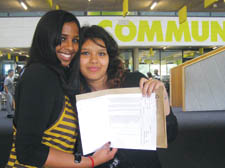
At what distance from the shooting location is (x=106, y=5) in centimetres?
995

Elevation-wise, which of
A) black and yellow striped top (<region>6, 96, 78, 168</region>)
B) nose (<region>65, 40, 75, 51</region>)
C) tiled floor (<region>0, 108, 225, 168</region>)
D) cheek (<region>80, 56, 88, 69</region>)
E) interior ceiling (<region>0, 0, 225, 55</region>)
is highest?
interior ceiling (<region>0, 0, 225, 55</region>)

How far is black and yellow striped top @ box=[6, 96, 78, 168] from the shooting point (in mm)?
868

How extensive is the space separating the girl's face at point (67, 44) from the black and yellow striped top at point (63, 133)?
0.25 meters

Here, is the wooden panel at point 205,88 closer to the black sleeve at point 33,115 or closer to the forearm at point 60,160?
Answer: the forearm at point 60,160

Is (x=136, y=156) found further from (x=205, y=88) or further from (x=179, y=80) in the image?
(x=179, y=80)

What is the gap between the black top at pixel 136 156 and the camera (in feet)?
3.50

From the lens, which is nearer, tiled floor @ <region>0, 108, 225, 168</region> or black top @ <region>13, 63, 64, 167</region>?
black top @ <region>13, 63, 64, 167</region>

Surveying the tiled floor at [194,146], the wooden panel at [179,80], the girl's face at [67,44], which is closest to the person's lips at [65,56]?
the girl's face at [67,44]

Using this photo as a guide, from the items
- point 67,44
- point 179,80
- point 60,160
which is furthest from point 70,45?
point 179,80

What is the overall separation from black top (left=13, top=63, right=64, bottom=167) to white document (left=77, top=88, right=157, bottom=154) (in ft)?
0.42

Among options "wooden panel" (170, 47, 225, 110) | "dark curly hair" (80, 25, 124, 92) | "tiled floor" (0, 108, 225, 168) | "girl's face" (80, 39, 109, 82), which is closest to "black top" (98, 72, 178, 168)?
"dark curly hair" (80, 25, 124, 92)

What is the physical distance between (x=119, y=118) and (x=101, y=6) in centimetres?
995

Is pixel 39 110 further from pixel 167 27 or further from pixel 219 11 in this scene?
pixel 219 11

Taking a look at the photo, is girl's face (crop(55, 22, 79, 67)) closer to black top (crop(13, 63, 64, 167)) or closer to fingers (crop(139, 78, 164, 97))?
black top (crop(13, 63, 64, 167))
